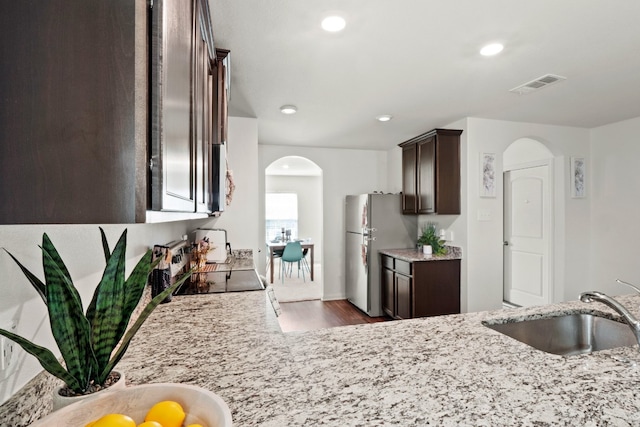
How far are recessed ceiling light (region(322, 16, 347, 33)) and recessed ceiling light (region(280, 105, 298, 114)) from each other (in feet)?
4.46

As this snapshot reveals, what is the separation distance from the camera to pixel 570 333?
1457 mm

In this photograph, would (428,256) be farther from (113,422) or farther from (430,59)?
(113,422)

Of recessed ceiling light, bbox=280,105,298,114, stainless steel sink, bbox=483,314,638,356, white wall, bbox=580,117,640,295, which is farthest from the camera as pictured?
white wall, bbox=580,117,640,295

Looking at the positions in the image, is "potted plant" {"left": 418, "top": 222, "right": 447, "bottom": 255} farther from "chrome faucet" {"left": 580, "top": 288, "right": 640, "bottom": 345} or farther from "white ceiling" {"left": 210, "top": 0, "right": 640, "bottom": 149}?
"chrome faucet" {"left": 580, "top": 288, "right": 640, "bottom": 345}

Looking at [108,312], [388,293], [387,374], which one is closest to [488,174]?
[388,293]

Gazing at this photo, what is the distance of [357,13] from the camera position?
162 cm

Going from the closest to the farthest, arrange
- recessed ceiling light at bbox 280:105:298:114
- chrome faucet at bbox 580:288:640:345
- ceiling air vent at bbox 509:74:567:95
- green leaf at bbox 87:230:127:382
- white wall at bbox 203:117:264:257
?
green leaf at bbox 87:230:127:382, chrome faucet at bbox 580:288:640:345, ceiling air vent at bbox 509:74:567:95, recessed ceiling light at bbox 280:105:298:114, white wall at bbox 203:117:264:257

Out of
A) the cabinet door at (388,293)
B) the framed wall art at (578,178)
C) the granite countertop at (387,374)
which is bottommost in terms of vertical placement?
the cabinet door at (388,293)

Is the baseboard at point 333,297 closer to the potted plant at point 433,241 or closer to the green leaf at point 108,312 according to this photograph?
the potted plant at point 433,241

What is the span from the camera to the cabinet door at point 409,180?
396 centimetres

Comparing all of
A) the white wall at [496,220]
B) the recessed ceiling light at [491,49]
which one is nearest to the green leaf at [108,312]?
the recessed ceiling light at [491,49]

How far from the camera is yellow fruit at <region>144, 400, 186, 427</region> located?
53 cm

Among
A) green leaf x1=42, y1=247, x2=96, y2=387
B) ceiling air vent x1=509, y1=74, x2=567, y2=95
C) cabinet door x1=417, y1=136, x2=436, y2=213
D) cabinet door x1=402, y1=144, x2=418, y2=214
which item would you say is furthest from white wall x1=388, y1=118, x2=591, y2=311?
green leaf x1=42, y1=247, x2=96, y2=387

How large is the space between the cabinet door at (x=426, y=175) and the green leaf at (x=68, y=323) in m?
3.39
